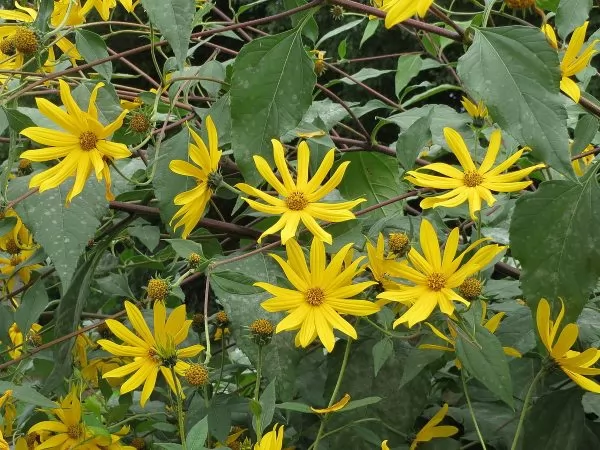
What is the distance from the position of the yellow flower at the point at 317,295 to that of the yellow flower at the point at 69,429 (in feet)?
0.75

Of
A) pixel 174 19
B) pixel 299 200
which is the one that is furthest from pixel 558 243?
pixel 174 19

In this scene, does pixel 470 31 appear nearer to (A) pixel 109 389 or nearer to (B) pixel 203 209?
(B) pixel 203 209

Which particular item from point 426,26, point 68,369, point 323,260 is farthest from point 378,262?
point 68,369

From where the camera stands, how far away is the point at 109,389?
82cm

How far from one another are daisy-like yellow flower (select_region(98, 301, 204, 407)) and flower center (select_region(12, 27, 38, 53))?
220mm

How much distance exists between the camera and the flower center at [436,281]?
611 mm

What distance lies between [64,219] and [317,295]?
21 centimetres

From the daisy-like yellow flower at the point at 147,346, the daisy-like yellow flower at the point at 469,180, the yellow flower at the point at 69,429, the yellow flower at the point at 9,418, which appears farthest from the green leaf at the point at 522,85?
the yellow flower at the point at 9,418

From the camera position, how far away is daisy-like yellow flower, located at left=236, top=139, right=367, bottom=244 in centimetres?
61

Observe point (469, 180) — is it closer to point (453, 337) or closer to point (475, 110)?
point (453, 337)

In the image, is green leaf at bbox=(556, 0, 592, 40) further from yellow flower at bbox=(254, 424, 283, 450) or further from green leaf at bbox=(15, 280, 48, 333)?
green leaf at bbox=(15, 280, 48, 333)

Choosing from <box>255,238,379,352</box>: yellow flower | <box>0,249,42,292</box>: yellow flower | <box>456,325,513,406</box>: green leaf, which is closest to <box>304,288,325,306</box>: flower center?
<box>255,238,379,352</box>: yellow flower

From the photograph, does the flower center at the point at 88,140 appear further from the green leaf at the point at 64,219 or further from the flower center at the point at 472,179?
the flower center at the point at 472,179

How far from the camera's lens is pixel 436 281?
2.01 ft
